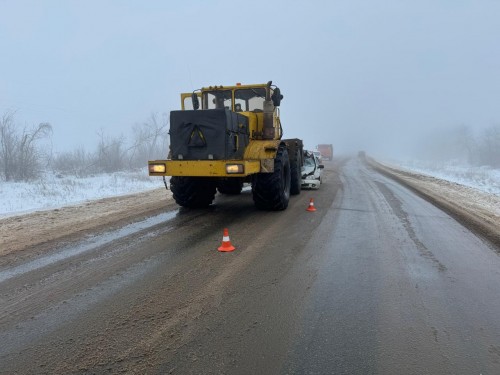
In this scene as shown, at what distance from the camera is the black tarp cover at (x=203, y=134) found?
7.27 m

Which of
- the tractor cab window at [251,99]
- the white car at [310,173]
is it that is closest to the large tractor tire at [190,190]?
the tractor cab window at [251,99]

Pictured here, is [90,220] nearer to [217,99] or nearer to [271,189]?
[271,189]

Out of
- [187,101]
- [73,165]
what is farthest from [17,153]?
[187,101]

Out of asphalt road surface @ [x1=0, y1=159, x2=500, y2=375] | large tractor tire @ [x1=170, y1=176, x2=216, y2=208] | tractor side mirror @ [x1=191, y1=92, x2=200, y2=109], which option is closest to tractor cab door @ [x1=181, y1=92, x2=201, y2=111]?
tractor side mirror @ [x1=191, y1=92, x2=200, y2=109]

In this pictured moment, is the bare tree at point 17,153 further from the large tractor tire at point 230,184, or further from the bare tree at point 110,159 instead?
the large tractor tire at point 230,184

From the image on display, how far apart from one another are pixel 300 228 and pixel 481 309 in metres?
3.47

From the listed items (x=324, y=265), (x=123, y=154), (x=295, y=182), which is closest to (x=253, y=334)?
(x=324, y=265)

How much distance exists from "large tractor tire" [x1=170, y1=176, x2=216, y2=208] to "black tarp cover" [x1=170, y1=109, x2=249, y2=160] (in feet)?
3.07

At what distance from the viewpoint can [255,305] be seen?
3.42m

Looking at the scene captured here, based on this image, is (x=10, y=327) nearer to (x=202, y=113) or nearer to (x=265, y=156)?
(x=202, y=113)

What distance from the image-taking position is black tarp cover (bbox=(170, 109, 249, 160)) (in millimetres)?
7273

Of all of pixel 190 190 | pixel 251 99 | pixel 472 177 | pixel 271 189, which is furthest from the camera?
pixel 472 177

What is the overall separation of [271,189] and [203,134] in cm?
189

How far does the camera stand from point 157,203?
31.7 feet
